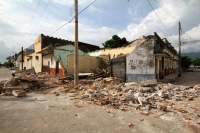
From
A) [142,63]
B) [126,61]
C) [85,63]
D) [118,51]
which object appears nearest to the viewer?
[142,63]

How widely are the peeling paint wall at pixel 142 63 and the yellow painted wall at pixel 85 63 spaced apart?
7230mm

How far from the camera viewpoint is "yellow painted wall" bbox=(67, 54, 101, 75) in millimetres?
15469

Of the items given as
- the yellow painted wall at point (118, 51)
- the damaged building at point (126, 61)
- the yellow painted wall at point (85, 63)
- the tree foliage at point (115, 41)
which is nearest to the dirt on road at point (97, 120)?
the damaged building at point (126, 61)

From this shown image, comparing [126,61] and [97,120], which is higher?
[126,61]

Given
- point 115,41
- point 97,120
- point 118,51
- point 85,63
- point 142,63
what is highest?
point 115,41

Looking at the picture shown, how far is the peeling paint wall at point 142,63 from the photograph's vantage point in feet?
A: 36.4

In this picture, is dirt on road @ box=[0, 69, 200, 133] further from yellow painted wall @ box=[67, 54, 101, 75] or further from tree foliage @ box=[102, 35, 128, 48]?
tree foliage @ box=[102, 35, 128, 48]

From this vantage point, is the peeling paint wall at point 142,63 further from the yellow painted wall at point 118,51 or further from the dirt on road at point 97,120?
the dirt on road at point 97,120

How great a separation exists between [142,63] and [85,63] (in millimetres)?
8463

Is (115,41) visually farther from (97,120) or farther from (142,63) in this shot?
(97,120)

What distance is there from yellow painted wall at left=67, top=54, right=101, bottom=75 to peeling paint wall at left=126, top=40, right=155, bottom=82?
23.7 ft

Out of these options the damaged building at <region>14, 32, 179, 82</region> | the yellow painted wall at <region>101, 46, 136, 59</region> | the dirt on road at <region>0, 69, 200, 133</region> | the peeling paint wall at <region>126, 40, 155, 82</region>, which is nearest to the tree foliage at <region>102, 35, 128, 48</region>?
the damaged building at <region>14, 32, 179, 82</region>

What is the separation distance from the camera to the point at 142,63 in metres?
11.3

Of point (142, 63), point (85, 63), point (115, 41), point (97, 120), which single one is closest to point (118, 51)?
point (85, 63)
